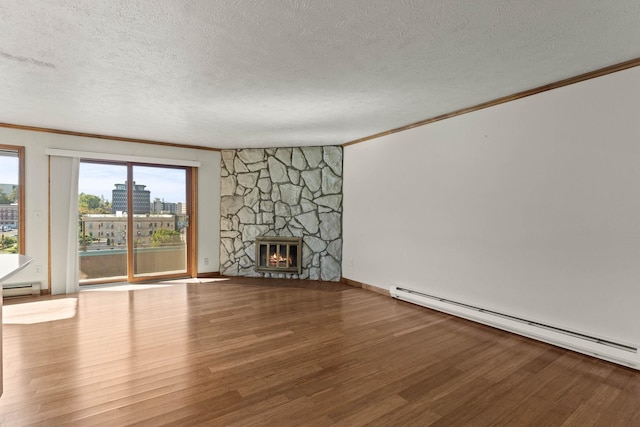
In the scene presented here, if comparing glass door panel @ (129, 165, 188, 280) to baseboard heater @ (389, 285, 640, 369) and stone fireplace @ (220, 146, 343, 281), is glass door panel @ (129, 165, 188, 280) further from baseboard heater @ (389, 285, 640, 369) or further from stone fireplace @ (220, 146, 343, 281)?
baseboard heater @ (389, 285, 640, 369)

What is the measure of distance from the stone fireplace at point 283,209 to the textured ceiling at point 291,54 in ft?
5.69

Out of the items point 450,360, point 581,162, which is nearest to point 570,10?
point 581,162

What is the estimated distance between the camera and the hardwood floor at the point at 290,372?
5.89ft

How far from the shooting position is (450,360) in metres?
2.45

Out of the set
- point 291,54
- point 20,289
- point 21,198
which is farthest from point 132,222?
point 291,54

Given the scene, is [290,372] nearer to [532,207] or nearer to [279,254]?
[532,207]

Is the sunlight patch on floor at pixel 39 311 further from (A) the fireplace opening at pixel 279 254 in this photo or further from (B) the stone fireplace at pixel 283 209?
(A) the fireplace opening at pixel 279 254

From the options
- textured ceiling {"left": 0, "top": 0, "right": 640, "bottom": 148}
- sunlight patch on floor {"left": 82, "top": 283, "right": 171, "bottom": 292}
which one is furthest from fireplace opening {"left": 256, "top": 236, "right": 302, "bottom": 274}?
textured ceiling {"left": 0, "top": 0, "right": 640, "bottom": 148}

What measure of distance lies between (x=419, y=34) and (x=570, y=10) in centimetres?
81

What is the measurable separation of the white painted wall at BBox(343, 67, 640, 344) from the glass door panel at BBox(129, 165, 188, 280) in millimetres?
3488

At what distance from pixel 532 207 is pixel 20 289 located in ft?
20.2

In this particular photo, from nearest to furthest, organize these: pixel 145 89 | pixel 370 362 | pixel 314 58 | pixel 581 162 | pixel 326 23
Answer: pixel 326 23, pixel 314 58, pixel 370 362, pixel 581 162, pixel 145 89

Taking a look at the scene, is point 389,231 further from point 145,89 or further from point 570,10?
point 145,89

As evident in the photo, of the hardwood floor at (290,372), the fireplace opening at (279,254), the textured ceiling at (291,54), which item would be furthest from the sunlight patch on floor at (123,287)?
the textured ceiling at (291,54)
